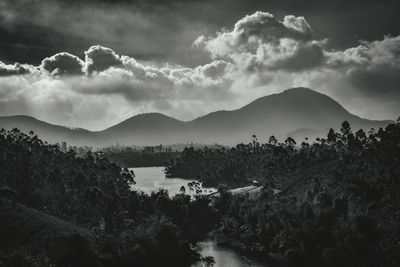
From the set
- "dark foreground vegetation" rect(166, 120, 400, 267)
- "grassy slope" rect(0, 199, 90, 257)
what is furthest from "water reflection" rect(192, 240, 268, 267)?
"grassy slope" rect(0, 199, 90, 257)

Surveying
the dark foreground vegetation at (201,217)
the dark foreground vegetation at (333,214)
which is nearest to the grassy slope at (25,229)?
the dark foreground vegetation at (201,217)

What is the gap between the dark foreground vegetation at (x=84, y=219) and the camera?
265ft

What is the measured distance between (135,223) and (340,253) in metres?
55.8

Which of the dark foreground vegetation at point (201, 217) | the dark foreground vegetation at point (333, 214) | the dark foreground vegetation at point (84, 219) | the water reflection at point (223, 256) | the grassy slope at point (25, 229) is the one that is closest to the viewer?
the dark foreground vegetation at point (84, 219)

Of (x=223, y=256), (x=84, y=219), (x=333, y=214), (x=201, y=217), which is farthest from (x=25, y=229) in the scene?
(x=333, y=214)

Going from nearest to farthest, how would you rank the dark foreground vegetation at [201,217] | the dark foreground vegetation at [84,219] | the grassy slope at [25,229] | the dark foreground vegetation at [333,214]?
the dark foreground vegetation at [84,219], the dark foreground vegetation at [201,217], the grassy slope at [25,229], the dark foreground vegetation at [333,214]

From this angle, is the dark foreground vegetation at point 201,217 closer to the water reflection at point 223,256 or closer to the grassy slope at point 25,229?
the grassy slope at point 25,229

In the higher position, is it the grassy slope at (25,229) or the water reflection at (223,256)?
the grassy slope at (25,229)

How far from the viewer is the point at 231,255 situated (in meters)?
108

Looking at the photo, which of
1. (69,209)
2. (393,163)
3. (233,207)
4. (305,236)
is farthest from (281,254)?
(69,209)

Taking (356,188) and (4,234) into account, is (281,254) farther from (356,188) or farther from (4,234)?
(4,234)

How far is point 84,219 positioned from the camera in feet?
417

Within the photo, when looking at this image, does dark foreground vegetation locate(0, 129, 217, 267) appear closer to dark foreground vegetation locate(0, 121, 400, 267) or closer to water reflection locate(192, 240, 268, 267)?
dark foreground vegetation locate(0, 121, 400, 267)

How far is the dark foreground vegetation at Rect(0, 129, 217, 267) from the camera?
80688 millimetres
